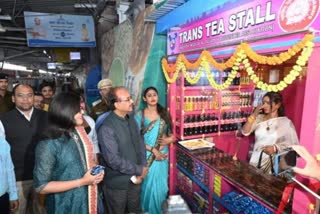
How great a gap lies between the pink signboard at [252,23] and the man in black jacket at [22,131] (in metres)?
1.97

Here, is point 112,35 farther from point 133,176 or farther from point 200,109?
point 133,176

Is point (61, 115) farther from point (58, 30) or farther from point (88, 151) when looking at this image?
point (58, 30)

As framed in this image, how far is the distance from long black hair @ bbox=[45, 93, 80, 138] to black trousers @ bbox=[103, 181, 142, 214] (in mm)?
1080

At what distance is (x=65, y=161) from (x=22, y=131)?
1.27 m

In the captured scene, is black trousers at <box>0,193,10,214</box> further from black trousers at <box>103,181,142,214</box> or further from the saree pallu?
the saree pallu

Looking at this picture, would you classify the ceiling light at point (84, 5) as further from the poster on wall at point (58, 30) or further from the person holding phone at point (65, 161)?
the person holding phone at point (65, 161)

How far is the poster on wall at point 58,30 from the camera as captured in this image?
21.2 ft

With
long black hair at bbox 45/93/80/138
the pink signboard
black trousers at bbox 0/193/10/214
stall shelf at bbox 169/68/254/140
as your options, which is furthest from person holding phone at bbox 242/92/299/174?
black trousers at bbox 0/193/10/214

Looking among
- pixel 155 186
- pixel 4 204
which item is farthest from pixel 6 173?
pixel 155 186

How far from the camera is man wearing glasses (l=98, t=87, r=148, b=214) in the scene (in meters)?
2.17

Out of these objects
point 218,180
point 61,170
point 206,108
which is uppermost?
point 206,108

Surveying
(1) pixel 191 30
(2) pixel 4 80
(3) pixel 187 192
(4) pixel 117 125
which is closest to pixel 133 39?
(1) pixel 191 30

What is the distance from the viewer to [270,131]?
2697 millimetres

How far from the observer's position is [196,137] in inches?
135
